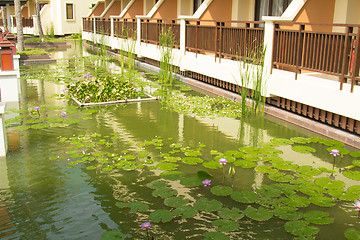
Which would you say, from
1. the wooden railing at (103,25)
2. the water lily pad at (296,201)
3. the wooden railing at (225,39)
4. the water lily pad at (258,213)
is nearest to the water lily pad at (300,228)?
the water lily pad at (258,213)

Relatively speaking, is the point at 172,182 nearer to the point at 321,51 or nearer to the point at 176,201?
the point at 176,201

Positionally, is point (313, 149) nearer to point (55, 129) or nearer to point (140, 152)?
point (140, 152)

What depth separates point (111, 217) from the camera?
3.65 metres

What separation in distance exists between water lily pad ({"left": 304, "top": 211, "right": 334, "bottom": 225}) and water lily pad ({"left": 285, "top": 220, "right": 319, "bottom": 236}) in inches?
3.9

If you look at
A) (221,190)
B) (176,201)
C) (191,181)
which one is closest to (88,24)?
(191,181)

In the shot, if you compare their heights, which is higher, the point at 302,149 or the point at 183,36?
the point at 183,36

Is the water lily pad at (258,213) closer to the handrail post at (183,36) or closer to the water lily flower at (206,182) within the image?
the water lily flower at (206,182)

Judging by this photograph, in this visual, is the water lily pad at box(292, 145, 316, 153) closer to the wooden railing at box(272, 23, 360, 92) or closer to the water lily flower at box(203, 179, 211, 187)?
the wooden railing at box(272, 23, 360, 92)

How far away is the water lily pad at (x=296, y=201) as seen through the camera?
12.7 feet

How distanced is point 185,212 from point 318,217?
4.07ft

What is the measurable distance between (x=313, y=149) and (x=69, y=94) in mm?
5775

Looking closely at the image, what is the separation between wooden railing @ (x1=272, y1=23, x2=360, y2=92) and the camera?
19.8ft

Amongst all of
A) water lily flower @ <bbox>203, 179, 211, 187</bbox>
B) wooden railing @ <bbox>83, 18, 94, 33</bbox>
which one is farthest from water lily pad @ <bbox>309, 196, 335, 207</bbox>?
wooden railing @ <bbox>83, 18, 94, 33</bbox>

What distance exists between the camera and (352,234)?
335 cm
